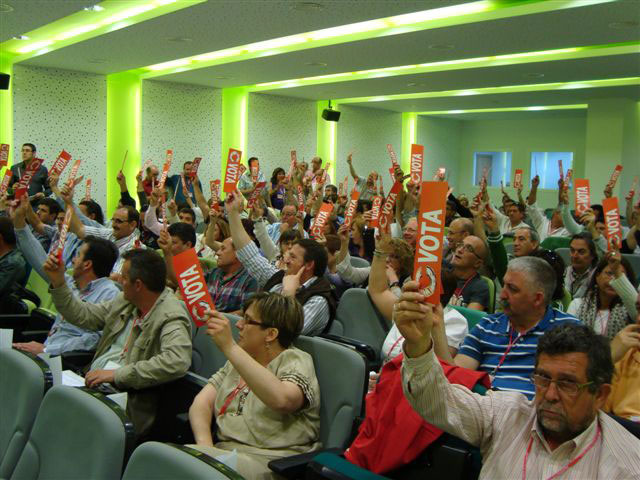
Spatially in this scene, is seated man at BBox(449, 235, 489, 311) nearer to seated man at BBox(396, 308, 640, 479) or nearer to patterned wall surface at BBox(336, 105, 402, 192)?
seated man at BBox(396, 308, 640, 479)

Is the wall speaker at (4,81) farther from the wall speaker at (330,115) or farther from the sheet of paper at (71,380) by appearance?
the sheet of paper at (71,380)

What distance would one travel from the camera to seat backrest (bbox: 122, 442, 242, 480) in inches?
51.9

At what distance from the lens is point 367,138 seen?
53.8 ft

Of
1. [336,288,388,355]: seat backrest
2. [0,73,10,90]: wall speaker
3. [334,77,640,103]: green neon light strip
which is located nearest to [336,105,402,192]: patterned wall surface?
[334,77,640,103]: green neon light strip

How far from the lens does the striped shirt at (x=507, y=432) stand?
1.56 meters

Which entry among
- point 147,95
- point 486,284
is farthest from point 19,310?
point 147,95

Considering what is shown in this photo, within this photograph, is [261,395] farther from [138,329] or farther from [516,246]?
[516,246]

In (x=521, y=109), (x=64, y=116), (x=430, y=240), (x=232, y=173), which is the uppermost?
(x=521, y=109)

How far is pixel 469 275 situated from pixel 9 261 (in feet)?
9.79

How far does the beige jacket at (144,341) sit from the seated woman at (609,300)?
2.03 m

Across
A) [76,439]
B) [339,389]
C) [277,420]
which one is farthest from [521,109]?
[76,439]

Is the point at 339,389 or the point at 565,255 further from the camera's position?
the point at 565,255

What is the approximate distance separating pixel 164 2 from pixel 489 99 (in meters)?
8.64

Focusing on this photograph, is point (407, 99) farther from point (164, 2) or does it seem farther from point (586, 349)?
point (586, 349)
